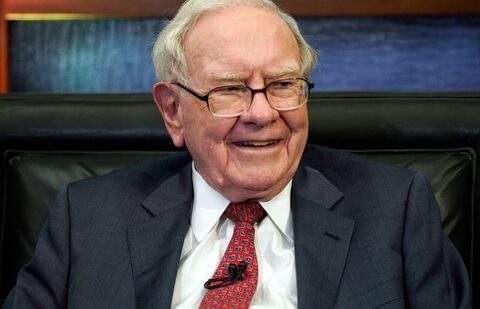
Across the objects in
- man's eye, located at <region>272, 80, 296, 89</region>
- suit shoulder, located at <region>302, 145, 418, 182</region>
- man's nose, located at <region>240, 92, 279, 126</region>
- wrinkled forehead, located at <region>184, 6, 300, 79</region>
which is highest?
wrinkled forehead, located at <region>184, 6, 300, 79</region>

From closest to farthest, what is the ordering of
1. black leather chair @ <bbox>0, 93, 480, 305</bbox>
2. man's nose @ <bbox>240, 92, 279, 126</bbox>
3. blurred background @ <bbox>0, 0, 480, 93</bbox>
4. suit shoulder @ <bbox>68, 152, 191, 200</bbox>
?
man's nose @ <bbox>240, 92, 279, 126</bbox> → suit shoulder @ <bbox>68, 152, 191, 200</bbox> → black leather chair @ <bbox>0, 93, 480, 305</bbox> → blurred background @ <bbox>0, 0, 480, 93</bbox>

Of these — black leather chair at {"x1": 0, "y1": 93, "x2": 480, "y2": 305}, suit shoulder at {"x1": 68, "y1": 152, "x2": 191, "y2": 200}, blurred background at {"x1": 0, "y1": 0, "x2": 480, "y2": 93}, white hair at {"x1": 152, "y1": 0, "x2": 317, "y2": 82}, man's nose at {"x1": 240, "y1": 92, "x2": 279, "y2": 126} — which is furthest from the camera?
blurred background at {"x1": 0, "y1": 0, "x2": 480, "y2": 93}

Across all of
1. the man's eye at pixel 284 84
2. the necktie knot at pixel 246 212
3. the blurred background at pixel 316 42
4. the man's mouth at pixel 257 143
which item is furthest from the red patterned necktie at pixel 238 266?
the blurred background at pixel 316 42

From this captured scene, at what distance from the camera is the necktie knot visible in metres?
1.75

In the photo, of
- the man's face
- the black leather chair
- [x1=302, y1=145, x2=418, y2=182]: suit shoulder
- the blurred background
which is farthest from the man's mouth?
the blurred background

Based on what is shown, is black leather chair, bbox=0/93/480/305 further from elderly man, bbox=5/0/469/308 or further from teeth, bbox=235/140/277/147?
teeth, bbox=235/140/277/147

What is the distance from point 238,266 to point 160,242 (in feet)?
0.62

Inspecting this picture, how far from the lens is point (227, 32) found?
1682mm

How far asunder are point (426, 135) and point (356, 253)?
1.45 feet

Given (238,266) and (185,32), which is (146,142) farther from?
(238,266)

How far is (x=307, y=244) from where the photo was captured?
5.57ft

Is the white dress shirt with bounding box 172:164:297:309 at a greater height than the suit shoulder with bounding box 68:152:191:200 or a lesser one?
lesser

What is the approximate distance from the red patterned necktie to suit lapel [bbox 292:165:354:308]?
0.09 m

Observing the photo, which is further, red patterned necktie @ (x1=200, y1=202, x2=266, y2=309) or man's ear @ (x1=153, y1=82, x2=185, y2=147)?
man's ear @ (x1=153, y1=82, x2=185, y2=147)
